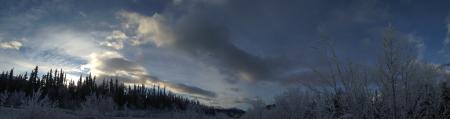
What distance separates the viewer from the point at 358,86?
535 cm

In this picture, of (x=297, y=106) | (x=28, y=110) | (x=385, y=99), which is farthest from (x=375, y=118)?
(x=28, y=110)

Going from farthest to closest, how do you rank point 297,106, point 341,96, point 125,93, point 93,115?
point 125,93 → point 93,115 → point 297,106 → point 341,96

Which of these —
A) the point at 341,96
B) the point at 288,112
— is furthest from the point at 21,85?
the point at 341,96

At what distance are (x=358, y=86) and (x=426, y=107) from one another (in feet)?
3.62

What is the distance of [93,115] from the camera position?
22.6 m

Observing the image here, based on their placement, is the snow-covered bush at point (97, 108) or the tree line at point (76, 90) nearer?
the snow-covered bush at point (97, 108)

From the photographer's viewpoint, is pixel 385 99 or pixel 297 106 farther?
pixel 297 106

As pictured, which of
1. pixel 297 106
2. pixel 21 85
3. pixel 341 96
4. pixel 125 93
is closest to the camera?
pixel 341 96

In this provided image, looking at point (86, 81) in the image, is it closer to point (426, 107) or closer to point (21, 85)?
point (21, 85)

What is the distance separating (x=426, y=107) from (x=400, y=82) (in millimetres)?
599

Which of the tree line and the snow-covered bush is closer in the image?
the snow-covered bush

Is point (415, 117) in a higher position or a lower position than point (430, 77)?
lower

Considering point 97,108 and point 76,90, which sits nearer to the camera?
point 97,108

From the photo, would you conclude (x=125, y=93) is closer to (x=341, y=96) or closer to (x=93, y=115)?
(x=93, y=115)
